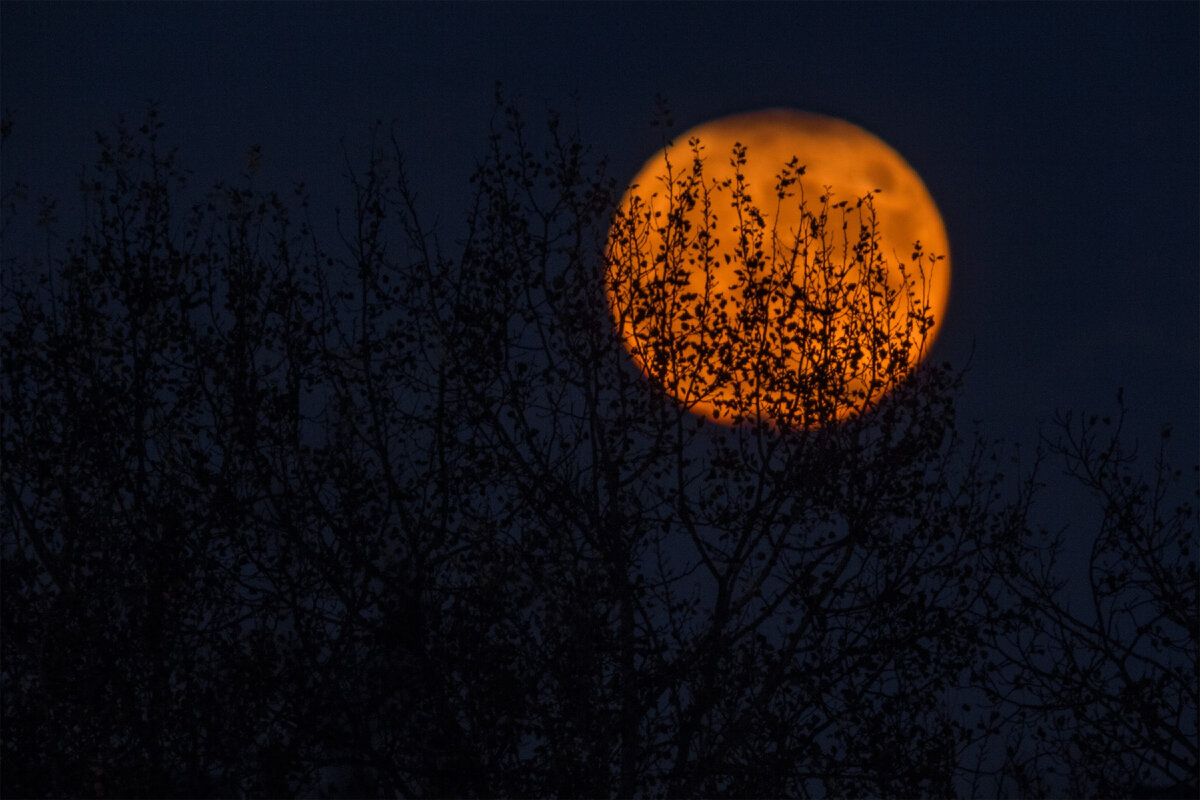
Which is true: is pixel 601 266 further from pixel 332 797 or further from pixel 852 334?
pixel 332 797

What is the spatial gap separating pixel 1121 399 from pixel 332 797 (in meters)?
8.45

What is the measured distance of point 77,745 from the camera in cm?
1359

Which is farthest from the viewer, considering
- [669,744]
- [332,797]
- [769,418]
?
[769,418]

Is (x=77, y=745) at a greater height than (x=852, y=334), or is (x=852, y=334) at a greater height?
(x=852, y=334)

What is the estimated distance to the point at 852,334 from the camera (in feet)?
48.6

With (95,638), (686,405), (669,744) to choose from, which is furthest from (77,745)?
(686,405)

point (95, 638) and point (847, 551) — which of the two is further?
point (847, 551)

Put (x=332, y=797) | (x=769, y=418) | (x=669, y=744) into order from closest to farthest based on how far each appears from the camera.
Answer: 1. (x=332, y=797)
2. (x=669, y=744)
3. (x=769, y=418)

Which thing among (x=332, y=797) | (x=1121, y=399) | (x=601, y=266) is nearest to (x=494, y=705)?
(x=332, y=797)

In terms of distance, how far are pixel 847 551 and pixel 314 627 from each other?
5.32 m

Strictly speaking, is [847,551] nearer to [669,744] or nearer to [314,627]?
[669,744]

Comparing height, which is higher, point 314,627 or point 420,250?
point 420,250


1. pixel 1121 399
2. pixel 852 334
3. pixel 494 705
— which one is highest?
pixel 852 334

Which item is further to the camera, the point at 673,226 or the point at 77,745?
the point at 673,226
